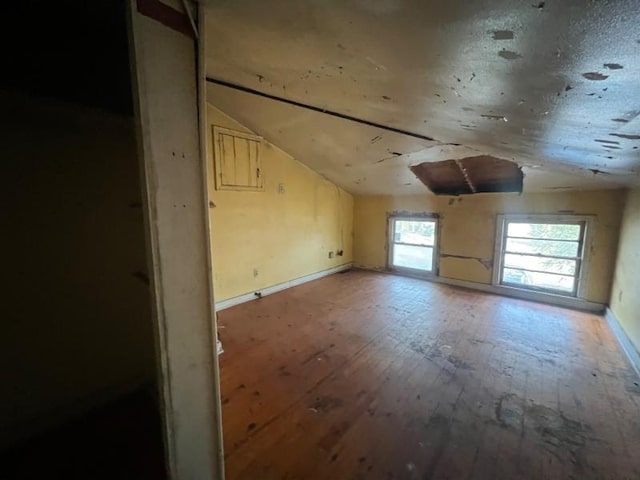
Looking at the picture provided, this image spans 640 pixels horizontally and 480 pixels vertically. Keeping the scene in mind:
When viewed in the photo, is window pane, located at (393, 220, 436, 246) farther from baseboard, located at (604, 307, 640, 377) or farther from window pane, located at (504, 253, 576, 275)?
baseboard, located at (604, 307, 640, 377)

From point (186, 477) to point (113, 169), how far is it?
1.63 metres

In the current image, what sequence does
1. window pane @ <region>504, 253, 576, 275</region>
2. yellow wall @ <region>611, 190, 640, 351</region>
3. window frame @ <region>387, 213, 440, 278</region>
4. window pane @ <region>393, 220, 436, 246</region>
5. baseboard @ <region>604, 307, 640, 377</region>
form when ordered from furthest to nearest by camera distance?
1. window pane @ <region>393, 220, 436, 246</region>
2. window frame @ <region>387, 213, 440, 278</region>
3. window pane @ <region>504, 253, 576, 275</region>
4. yellow wall @ <region>611, 190, 640, 351</region>
5. baseboard @ <region>604, 307, 640, 377</region>

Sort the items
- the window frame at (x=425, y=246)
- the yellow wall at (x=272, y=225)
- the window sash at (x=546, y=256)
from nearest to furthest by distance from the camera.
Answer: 1. the yellow wall at (x=272, y=225)
2. the window sash at (x=546, y=256)
3. the window frame at (x=425, y=246)

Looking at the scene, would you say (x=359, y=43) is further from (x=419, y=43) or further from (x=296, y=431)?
(x=296, y=431)

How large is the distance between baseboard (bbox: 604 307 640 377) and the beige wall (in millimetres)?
3736

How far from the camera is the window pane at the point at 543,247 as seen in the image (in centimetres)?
362

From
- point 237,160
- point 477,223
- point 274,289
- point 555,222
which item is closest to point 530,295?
point 555,222

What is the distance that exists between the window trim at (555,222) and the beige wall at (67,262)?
14.4ft

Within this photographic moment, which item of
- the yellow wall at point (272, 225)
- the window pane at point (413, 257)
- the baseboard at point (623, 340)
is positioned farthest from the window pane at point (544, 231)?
the yellow wall at point (272, 225)

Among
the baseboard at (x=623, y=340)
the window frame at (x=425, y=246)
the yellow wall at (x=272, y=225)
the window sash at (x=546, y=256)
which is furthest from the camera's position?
the window frame at (x=425, y=246)

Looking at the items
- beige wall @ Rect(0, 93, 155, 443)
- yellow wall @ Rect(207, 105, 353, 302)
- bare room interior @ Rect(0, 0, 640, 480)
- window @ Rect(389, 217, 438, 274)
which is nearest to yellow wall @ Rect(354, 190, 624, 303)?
bare room interior @ Rect(0, 0, 640, 480)

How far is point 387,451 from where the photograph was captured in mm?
1517

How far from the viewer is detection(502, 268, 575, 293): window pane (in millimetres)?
3674

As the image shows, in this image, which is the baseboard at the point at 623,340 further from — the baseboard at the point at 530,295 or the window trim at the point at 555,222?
the window trim at the point at 555,222
